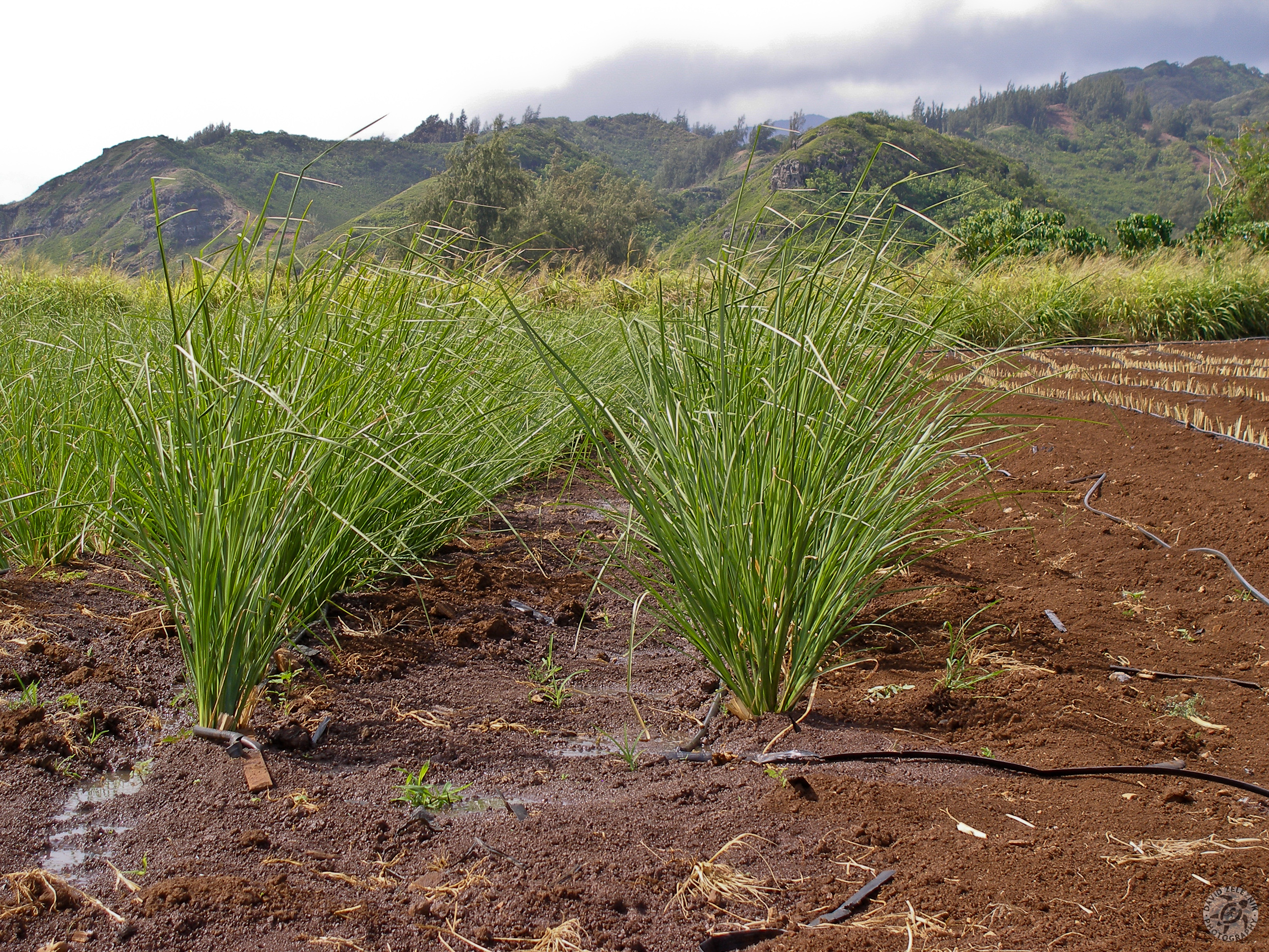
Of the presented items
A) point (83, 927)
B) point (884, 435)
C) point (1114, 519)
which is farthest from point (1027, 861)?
point (1114, 519)

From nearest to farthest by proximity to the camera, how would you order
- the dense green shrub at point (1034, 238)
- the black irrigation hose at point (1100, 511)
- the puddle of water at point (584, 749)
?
the puddle of water at point (584, 749) → the black irrigation hose at point (1100, 511) → the dense green shrub at point (1034, 238)

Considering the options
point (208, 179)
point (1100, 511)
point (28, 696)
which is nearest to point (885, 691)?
point (28, 696)

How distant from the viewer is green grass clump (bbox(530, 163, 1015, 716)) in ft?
5.37

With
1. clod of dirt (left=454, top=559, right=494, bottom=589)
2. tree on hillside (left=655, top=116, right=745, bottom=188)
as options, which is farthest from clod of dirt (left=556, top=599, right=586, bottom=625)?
tree on hillside (left=655, top=116, right=745, bottom=188)

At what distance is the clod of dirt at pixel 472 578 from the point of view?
2637mm

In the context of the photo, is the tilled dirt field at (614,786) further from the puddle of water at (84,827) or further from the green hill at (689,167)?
the green hill at (689,167)

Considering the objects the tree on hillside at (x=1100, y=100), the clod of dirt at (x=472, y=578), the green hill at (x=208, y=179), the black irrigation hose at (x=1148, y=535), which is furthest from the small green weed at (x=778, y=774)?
the tree on hillside at (x=1100, y=100)

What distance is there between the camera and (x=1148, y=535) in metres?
3.04

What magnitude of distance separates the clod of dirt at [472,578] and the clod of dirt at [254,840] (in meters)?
1.36

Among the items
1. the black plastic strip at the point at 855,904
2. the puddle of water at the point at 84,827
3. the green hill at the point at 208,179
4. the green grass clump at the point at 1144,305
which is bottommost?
the black plastic strip at the point at 855,904

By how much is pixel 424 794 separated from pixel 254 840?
0.29 metres

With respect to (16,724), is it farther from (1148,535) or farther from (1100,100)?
(1100,100)

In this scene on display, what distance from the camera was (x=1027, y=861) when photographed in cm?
120

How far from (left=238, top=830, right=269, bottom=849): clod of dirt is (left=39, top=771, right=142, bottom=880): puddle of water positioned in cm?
22
